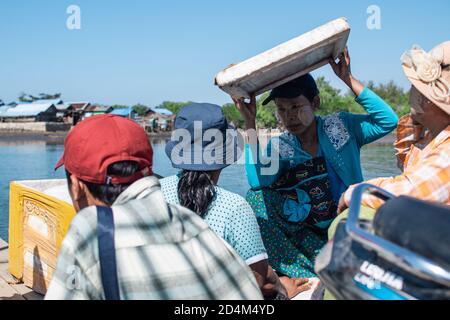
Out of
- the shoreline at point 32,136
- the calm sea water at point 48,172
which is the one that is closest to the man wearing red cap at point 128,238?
the calm sea water at point 48,172

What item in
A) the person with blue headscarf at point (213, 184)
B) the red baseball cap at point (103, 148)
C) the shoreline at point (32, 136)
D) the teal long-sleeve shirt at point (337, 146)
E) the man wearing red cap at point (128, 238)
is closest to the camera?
the man wearing red cap at point (128, 238)

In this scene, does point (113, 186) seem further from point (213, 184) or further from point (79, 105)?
point (79, 105)

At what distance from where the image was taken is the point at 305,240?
9.77 feet

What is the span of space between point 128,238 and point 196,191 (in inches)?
31.7

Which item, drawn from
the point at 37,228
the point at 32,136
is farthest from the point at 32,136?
the point at 37,228

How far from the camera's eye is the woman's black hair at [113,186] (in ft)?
4.98

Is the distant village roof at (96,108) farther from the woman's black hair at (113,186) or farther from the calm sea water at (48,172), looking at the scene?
the woman's black hair at (113,186)

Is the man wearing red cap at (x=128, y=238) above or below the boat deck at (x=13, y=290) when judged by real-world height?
above

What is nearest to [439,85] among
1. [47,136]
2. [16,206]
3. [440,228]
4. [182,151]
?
[440,228]

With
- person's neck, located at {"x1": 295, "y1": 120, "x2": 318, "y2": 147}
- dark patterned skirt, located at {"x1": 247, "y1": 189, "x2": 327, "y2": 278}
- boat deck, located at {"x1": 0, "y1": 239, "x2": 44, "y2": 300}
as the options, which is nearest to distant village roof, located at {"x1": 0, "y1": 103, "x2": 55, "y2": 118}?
boat deck, located at {"x1": 0, "y1": 239, "x2": 44, "y2": 300}

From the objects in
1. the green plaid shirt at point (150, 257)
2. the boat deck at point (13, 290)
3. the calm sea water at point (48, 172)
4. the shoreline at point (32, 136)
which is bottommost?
the shoreline at point (32, 136)

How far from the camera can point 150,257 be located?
1381 millimetres

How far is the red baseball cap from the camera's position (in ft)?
4.91

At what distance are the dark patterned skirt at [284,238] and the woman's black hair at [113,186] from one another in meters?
1.58
